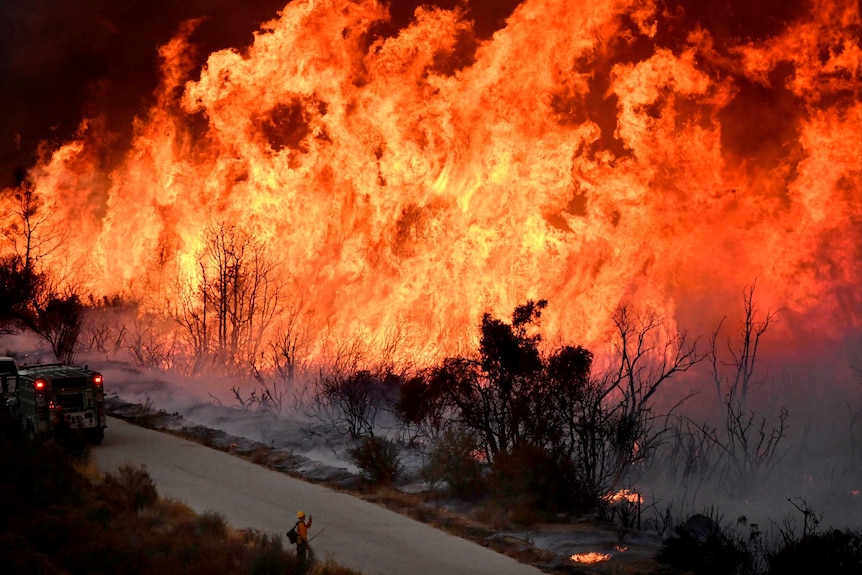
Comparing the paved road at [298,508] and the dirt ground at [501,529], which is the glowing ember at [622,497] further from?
the paved road at [298,508]

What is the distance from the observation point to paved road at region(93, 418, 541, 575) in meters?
15.4

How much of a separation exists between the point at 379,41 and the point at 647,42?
1008 centimetres

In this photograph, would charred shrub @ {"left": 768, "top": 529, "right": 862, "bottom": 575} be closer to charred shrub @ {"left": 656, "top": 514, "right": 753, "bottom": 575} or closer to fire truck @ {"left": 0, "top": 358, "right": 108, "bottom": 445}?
charred shrub @ {"left": 656, "top": 514, "right": 753, "bottom": 575}

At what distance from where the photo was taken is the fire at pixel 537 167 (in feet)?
106

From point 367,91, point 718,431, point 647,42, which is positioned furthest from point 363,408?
point 647,42

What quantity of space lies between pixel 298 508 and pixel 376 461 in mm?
3449

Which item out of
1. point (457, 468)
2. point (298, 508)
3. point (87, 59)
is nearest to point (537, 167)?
point (457, 468)

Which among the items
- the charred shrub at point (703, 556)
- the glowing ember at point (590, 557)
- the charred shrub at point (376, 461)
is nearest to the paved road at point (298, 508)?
the glowing ember at point (590, 557)

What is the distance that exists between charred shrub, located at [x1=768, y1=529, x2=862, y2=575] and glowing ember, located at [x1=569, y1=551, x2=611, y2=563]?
8.66ft

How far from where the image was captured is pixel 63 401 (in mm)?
21734

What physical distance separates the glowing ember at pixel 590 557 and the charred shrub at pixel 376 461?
6029mm

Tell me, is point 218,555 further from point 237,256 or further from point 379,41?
point 379,41

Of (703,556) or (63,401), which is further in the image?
(63,401)

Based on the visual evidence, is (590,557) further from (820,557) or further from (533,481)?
(820,557)
